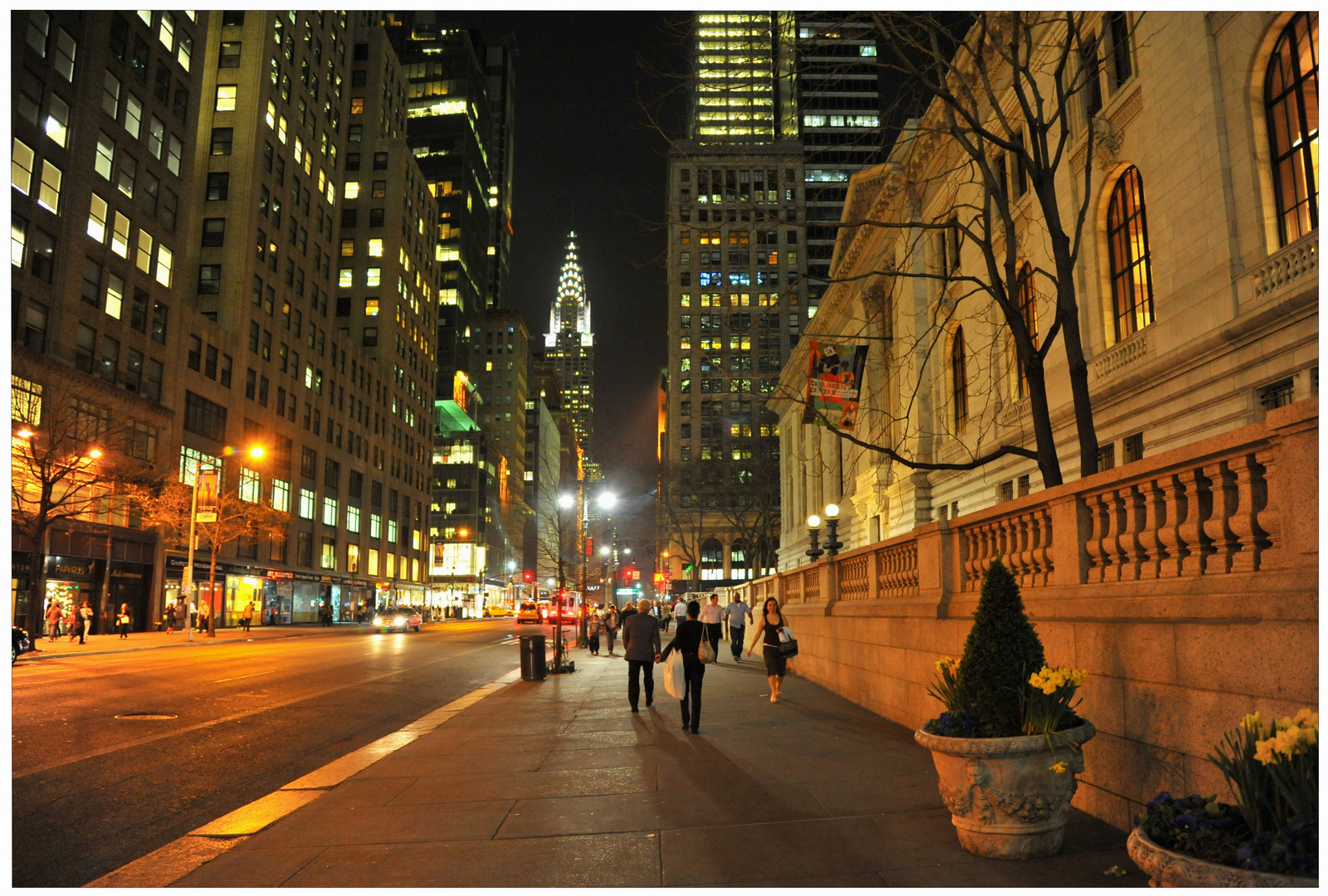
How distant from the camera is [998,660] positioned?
19.2 feet

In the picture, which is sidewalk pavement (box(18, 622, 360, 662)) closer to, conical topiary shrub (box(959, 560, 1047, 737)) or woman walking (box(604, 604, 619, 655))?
woman walking (box(604, 604, 619, 655))

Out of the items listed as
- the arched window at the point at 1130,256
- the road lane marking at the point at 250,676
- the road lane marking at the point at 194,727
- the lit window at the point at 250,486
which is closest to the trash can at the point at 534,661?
the road lane marking at the point at 194,727

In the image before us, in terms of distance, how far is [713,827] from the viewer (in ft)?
→ 21.5

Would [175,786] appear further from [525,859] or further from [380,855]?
[525,859]

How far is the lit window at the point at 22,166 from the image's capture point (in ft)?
124

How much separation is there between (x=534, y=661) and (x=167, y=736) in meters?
9.34

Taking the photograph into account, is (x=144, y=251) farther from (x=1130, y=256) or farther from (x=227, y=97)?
(x=1130, y=256)

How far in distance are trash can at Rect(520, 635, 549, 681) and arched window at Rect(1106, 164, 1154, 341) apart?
15948mm

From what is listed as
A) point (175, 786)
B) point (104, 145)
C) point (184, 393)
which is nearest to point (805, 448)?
point (184, 393)

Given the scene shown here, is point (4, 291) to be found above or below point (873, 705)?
above

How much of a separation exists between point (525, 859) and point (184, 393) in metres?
54.6

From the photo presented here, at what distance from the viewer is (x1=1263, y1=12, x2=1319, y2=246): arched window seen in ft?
51.2

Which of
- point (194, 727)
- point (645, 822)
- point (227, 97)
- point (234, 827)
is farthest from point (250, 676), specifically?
point (227, 97)

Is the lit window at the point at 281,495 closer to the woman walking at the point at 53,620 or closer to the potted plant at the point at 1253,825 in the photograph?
the woman walking at the point at 53,620
